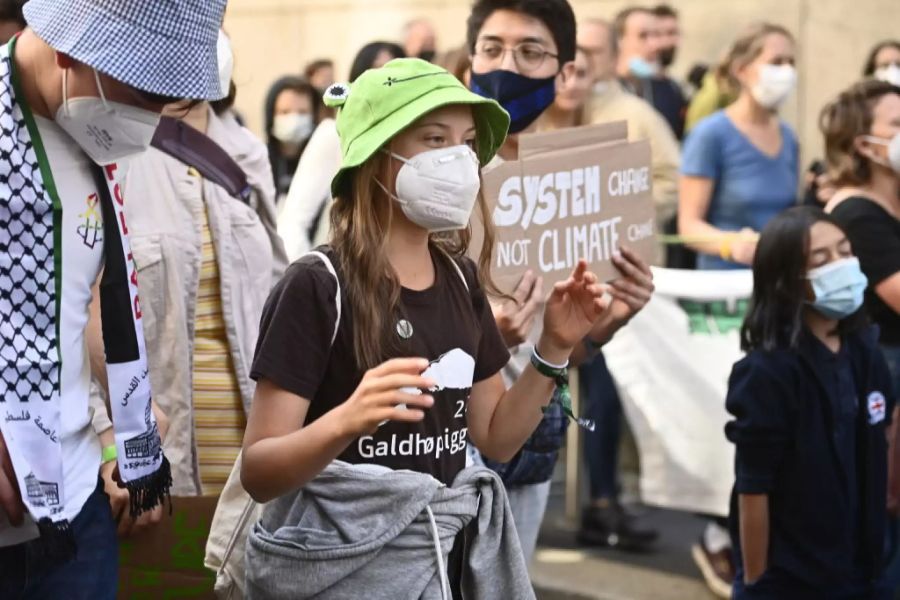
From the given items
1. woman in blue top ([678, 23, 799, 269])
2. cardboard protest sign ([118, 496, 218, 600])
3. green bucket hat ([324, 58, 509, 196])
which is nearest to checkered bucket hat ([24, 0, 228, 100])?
green bucket hat ([324, 58, 509, 196])

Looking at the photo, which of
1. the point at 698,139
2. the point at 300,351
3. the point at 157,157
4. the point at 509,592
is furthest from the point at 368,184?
the point at 698,139

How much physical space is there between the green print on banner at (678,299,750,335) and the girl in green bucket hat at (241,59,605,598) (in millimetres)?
3620

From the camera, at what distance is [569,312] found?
3.57 meters

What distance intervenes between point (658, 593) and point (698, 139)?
2112 millimetres

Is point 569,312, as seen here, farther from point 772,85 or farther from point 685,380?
point 772,85

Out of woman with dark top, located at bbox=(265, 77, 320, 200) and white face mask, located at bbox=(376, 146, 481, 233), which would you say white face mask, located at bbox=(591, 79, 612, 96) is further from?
white face mask, located at bbox=(376, 146, 481, 233)

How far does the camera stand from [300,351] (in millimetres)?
3150

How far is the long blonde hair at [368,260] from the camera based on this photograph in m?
3.20

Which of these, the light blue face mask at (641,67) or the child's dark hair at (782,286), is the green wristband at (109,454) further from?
the light blue face mask at (641,67)

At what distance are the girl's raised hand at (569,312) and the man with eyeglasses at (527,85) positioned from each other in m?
0.81

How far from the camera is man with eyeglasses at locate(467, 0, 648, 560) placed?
14.7 feet

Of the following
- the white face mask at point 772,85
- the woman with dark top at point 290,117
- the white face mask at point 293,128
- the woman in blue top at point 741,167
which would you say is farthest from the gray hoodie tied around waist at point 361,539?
→ the white face mask at point 293,128

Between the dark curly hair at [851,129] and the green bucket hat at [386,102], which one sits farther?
the dark curly hair at [851,129]

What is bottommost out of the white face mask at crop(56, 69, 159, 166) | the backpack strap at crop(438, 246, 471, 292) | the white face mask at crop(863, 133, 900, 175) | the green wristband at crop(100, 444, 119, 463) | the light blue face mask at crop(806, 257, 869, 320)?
the green wristband at crop(100, 444, 119, 463)
